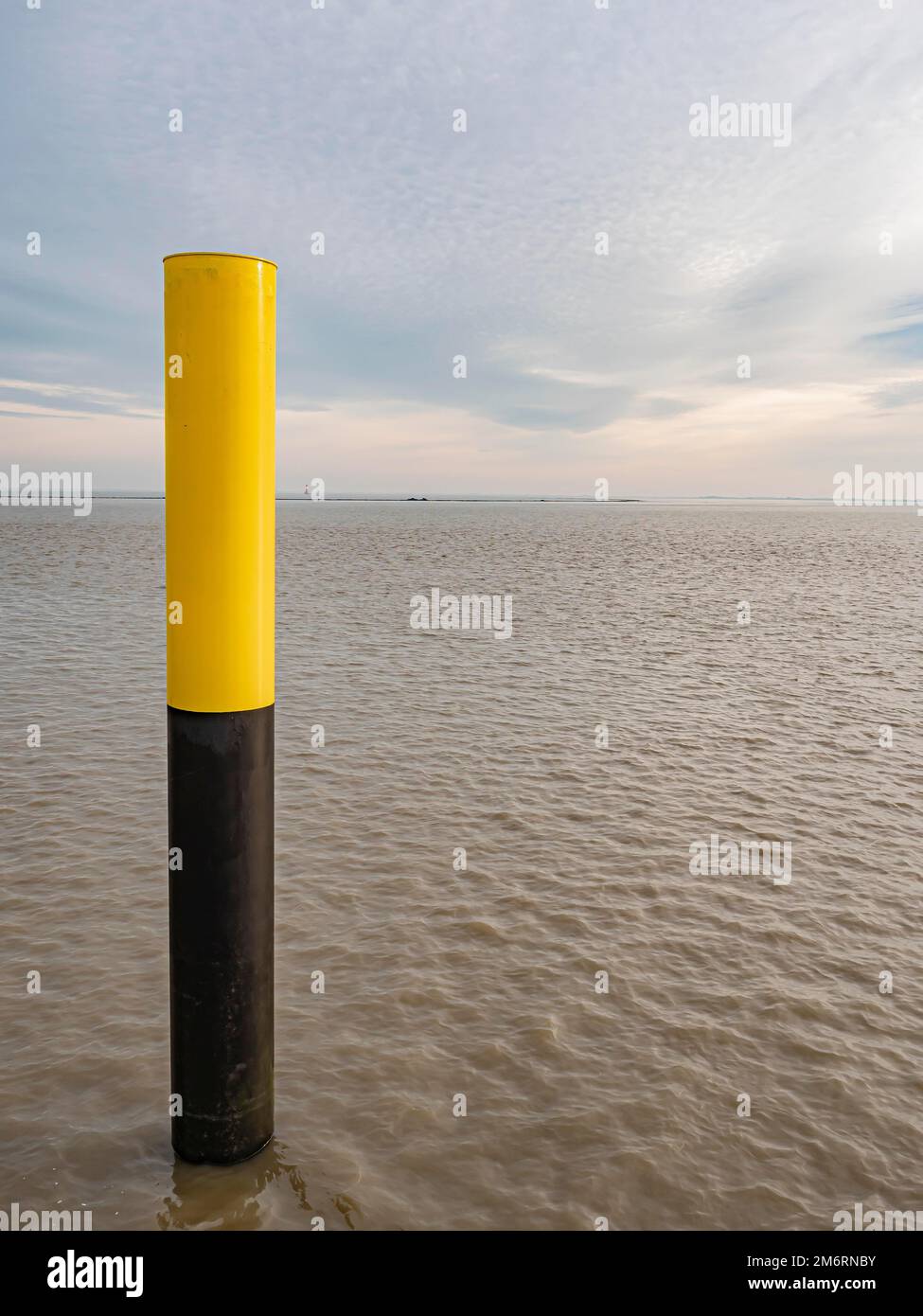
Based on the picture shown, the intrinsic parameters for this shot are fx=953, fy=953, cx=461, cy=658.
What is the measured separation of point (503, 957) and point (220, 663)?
3.96 meters

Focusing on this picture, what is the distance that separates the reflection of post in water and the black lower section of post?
8 cm

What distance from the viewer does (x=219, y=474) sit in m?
4.12

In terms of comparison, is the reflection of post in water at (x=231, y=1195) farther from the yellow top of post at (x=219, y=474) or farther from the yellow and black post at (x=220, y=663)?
the yellow top of post at (x=219, y=474)

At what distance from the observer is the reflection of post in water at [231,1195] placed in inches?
179

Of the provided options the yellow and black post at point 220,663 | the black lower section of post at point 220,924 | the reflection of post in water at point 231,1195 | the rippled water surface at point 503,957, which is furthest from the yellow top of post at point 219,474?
the rippled water surface at point 503,957

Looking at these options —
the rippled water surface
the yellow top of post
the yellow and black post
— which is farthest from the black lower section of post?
the rippled water surface

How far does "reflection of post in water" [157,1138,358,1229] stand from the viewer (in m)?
4.54

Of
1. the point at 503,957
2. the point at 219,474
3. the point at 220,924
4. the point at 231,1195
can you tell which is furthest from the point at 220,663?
the point at 503,957

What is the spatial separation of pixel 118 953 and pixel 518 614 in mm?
20202

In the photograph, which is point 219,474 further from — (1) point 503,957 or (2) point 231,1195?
(1) point 503,957

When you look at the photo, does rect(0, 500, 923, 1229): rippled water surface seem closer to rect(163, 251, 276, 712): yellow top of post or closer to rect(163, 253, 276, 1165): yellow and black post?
rect(163, 253, 276, 1165): yellow and black post

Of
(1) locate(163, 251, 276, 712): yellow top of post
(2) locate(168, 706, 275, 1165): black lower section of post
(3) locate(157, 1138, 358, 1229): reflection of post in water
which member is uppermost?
(1) locate(163, 251, 276, 712): yellow top of post

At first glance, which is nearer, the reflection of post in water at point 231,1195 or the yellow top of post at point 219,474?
the yellow top of post at point 219,474
